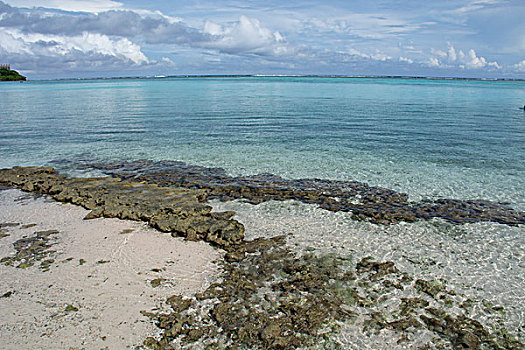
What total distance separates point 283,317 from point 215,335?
1.30 meters

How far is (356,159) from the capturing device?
18.6 metres

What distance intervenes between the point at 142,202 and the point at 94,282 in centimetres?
443

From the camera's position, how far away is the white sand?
6.13m

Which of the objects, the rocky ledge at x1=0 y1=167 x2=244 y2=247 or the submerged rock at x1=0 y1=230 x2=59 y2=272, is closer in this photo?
the submerged rock at x1=0 y1=230 x2=59 y2=272

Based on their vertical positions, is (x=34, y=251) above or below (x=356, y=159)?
below

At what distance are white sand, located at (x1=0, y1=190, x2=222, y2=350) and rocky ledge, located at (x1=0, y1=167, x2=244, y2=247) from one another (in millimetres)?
401

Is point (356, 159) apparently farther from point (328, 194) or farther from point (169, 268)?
point (169, 268)

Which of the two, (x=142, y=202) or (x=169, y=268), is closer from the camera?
(x=169, y=268)

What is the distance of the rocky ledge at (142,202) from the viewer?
998 centimetres

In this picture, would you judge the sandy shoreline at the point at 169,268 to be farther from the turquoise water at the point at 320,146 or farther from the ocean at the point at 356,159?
the turquoise water at the point at 320,146

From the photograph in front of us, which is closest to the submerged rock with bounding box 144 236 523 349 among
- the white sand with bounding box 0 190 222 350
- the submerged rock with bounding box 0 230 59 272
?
the white sand with bounding box 0 190 222 350

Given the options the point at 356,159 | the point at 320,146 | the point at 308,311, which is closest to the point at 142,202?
the point at 308,311

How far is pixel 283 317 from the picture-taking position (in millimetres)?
6539

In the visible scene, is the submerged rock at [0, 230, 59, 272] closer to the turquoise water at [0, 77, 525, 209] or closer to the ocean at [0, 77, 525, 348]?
the ocean at [0, 77, 525, 348]
